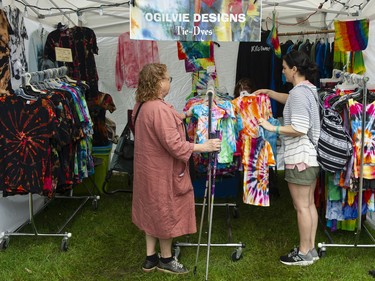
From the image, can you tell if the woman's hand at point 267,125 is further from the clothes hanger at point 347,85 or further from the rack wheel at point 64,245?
the rack wheel at point 64,245

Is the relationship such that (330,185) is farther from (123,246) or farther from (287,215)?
(123,246)

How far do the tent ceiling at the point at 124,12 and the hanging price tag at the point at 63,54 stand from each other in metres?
0.52

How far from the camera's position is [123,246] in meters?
4.09

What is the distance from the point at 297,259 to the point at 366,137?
108 cm

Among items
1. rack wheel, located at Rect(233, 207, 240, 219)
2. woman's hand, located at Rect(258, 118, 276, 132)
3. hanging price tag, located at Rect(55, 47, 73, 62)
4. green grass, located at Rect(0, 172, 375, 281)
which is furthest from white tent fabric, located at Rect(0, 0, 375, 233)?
woman's hand, located at Rect(258, 118, 276, 132)

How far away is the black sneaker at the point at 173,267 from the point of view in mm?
3443

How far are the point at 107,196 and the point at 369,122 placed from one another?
3.24m

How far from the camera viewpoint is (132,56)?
19.6 feet

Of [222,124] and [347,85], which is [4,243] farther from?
[347,85]

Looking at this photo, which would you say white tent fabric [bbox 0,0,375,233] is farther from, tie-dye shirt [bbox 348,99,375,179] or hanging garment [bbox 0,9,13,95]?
tie-dye shirt [bbox 348,99,375,179]

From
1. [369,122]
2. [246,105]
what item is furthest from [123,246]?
[369,122]

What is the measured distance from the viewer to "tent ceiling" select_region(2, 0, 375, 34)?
15.9ft

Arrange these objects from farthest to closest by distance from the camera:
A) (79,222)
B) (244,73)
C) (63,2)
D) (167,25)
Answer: (244,73) < (63,2) < (79,222) < (167,25)

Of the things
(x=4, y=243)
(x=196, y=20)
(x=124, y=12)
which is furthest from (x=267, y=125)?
(x=124, y=12)
